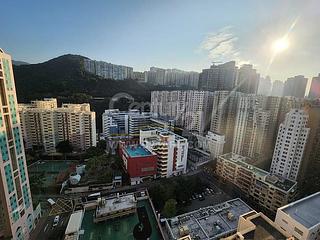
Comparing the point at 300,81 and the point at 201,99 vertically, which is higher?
the point at 300,81

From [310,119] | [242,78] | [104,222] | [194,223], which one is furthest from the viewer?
[242,78]

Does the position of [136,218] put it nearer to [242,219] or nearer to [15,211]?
[15,211]

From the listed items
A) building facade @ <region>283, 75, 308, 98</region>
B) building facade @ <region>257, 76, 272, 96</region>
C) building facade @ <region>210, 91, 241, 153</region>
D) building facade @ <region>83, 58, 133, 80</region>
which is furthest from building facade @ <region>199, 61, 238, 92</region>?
building facade @ <region>83, 58, 133, 80</region>

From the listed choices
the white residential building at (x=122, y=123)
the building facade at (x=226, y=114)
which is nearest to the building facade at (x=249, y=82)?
the building facade at (x=226, y=114)

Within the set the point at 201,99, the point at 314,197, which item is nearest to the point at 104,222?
the point at 314,197

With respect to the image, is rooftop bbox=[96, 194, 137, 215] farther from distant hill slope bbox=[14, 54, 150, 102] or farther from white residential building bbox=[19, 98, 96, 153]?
distant hill slope bbox=[14, 54, 150, 102]

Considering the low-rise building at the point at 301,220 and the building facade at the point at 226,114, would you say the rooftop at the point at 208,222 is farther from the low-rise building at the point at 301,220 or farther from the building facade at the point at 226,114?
the building facade at the point at 226,114

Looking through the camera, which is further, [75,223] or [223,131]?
[223,131]
